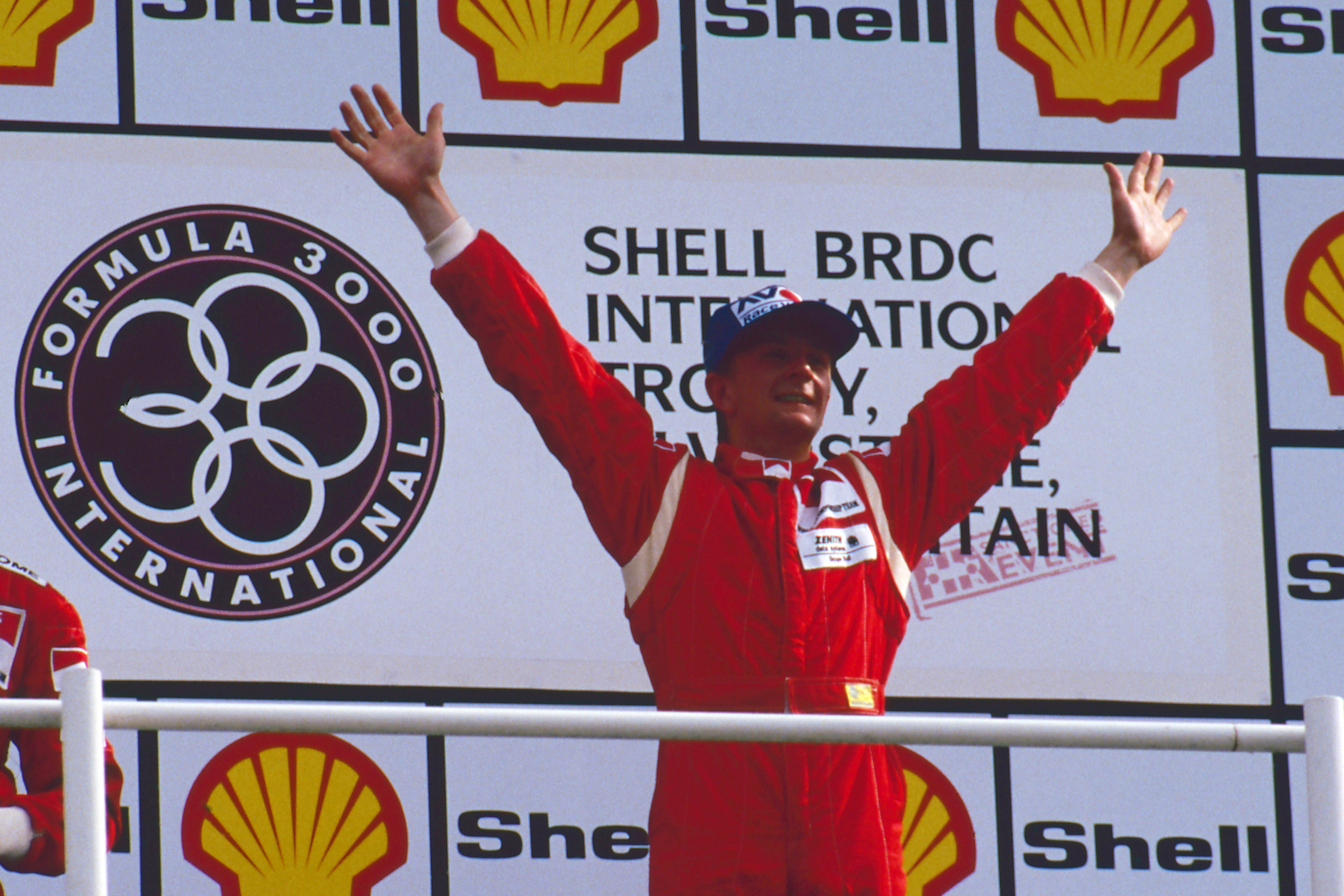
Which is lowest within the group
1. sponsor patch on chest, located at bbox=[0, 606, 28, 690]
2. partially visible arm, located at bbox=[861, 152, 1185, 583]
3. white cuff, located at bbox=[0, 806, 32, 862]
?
white cuff, located at bbox=[0, 806, 32, 862]

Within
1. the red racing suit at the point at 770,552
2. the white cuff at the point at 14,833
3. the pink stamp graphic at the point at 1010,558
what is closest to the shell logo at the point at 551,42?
the pink stamp graphic at the point at 1010,558

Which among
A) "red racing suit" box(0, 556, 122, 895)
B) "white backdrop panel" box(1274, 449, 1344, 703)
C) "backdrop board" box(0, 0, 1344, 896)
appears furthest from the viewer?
"white backdrop panel" box(1274, 449, 1344, 703)

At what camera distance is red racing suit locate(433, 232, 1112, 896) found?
290 cm

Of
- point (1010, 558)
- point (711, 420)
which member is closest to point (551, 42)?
point (711, 420)

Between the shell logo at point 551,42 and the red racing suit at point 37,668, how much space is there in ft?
3.83

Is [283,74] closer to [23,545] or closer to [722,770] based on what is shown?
[23,545]

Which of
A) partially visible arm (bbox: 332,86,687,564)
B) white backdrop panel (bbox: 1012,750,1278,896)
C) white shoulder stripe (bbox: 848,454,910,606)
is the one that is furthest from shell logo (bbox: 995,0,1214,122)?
partially visible arm (bbox: 332,86,687,564)

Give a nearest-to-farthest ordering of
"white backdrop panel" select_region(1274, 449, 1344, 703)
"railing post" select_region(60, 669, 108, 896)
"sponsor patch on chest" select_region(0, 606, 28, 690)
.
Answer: "railing post" select_region(60, 669, 108, 896)
"sponsor patch on chest" select_region(0, 606, 28, 690)
"white backdrop panel" select_region(1274, 449, 1344, 703)

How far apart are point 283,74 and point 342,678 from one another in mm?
1058

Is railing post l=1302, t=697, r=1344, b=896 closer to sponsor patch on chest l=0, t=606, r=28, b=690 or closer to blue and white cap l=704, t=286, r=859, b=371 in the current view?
blue and white cap l=704, t=286, r=859, b=371

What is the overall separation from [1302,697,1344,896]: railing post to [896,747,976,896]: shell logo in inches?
56.2

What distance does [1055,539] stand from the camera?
13.7ft

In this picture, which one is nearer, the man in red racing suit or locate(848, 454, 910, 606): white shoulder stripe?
the man in red racing suit

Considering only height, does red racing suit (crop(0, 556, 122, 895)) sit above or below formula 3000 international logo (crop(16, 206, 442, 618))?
below
